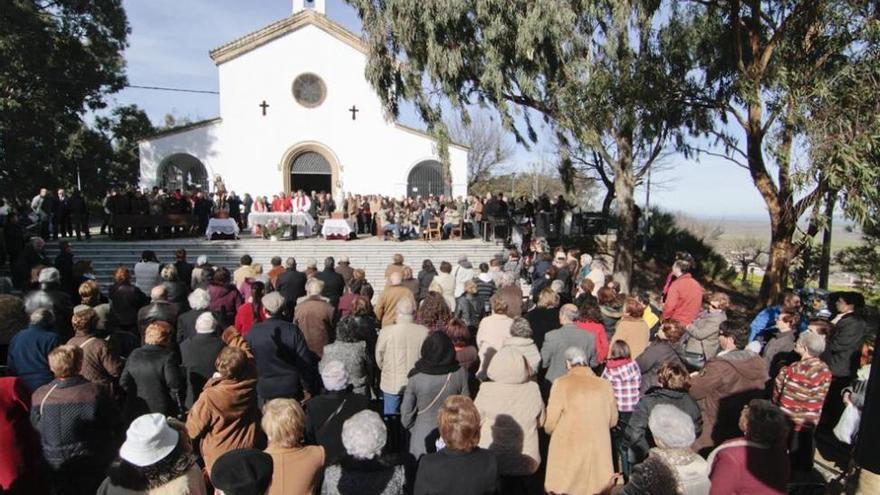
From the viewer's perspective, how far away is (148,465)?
246 cm

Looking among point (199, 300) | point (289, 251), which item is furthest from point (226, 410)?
point (289, 251)

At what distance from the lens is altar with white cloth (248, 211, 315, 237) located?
55.5 feet

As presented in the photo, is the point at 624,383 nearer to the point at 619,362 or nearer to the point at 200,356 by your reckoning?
the point at 619,362

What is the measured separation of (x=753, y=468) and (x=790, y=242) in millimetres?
8937

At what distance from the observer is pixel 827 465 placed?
5016mm

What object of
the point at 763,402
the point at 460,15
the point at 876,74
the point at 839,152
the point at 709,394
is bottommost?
the point at 709,394

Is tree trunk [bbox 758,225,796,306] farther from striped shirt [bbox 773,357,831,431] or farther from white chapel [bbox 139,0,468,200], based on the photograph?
white chapel [bbox 139,0,468,200]

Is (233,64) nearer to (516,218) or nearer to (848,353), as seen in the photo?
(516,218)

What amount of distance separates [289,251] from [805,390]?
13371mm

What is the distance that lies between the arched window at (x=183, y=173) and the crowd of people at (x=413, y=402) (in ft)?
52.9

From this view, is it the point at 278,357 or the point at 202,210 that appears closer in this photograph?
the point at 278,357

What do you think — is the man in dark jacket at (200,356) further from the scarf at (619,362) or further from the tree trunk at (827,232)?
the tree trunk at (827,232)

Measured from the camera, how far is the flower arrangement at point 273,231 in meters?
16.7

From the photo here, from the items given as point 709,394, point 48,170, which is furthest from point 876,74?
point 48,170
